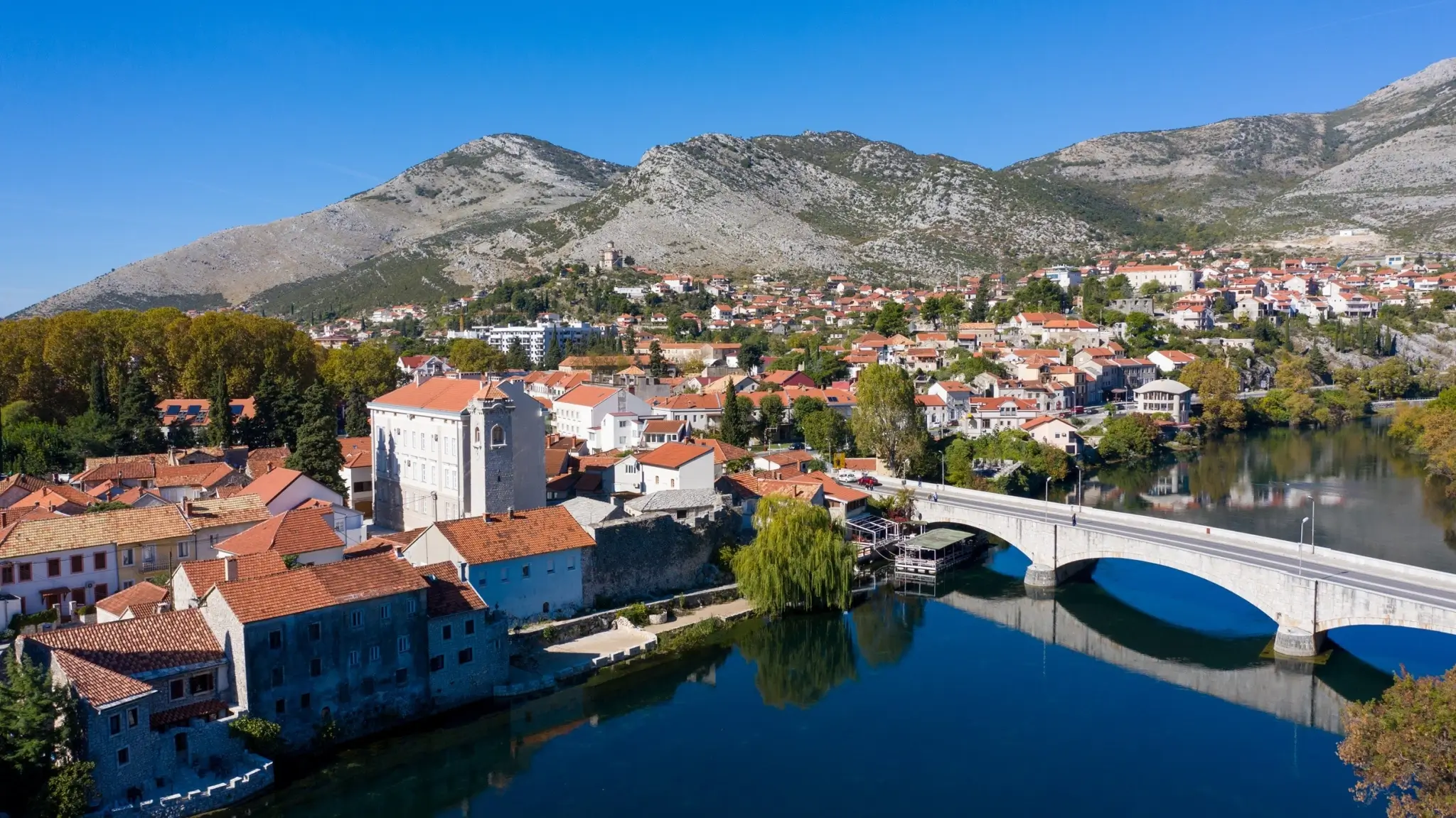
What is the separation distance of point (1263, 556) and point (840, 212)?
118972mm

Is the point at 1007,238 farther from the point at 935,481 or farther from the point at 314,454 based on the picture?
the point at 314,454

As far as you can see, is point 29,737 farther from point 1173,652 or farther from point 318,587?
point 1173,652

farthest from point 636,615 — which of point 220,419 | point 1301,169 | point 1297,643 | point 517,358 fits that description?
point 1301,169

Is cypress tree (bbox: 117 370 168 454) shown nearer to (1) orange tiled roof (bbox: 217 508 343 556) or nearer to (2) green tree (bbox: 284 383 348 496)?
(2) green tree (bbox: 284 383 348 496)

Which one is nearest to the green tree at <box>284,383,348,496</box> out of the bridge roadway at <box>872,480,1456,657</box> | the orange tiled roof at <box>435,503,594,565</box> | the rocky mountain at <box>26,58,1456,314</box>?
the orange tiled roof at <box>435,503,594,565</box>

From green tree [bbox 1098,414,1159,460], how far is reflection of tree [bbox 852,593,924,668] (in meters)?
29.7

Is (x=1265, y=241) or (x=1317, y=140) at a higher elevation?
(x=1317, y=140)

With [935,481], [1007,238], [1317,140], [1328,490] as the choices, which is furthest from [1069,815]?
[1317,140]

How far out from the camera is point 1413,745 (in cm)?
1367

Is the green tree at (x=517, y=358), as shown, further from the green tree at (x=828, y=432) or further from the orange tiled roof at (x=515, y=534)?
the orange tiled roof at (x=515, y=534)

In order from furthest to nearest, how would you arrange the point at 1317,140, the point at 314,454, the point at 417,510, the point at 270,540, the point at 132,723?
the point at 1317,140, the point at 314,454, the point at 417,510, the point at 270,540, the point at 132,723

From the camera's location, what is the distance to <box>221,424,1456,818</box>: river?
18.8 meters

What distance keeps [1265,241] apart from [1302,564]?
122480 mm

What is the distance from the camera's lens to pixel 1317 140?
584ft
